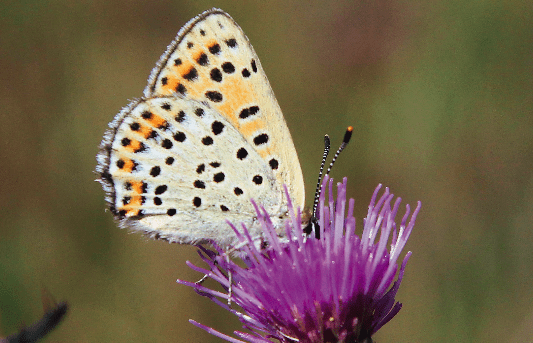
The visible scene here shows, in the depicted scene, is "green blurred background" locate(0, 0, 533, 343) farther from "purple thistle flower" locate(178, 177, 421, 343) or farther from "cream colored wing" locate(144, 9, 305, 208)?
"cream colored wing" locate(144, 9, 305, 208)

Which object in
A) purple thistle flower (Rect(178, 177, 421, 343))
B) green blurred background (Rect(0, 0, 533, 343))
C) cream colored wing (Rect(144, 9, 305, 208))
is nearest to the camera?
purple thistle flower (Rect(178, 177, 421, 343))

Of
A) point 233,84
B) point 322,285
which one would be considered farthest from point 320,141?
point 322,285

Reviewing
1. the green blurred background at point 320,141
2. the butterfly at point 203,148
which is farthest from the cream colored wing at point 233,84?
the green blurred background at point 320,141

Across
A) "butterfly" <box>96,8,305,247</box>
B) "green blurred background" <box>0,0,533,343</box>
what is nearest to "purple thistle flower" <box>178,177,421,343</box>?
"butterfly" <box>96,8,305,247</box>

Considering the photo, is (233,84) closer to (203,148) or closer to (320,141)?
(203,148)

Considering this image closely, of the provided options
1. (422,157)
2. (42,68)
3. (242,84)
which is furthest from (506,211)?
(42,68)

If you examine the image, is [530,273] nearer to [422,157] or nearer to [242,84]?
[422,157]
